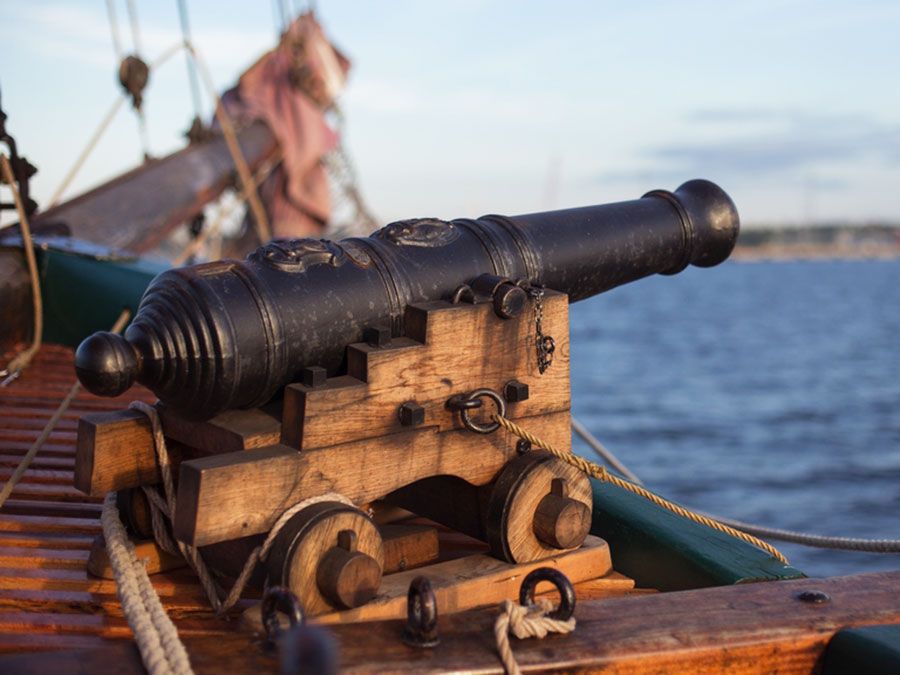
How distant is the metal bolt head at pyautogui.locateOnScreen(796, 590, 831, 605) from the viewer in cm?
225

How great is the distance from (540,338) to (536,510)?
38 centimetres

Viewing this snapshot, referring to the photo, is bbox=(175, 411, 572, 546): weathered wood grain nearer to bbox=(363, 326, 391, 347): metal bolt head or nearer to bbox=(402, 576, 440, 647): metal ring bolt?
bbox=(363, 326, 391, 347): metal bolt head

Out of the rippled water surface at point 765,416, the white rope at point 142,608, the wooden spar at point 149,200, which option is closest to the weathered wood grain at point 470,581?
the white rope at point 142,608

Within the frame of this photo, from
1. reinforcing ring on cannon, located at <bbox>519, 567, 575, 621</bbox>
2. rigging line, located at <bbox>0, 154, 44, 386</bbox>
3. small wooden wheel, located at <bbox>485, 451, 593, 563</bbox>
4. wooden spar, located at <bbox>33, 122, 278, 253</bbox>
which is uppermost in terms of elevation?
wooden spar, located at <bbox>33, 122, 278, 253</bbox>

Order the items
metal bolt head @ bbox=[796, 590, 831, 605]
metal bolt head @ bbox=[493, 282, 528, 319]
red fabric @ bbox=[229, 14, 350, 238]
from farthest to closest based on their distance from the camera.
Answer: red fabric @ bbox=[229, 14, 350, 238] < metal bolt head @ bbox=[493, 282, 528, 319] < metal bolt head @ bbox=[796, 590, 831, 605]

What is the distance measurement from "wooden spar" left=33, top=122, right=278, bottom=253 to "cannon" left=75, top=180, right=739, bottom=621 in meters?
4.10

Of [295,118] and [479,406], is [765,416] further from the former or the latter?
[479,406]

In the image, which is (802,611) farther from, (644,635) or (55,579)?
(55,579)

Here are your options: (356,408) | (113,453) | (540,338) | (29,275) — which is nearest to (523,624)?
(356,408)

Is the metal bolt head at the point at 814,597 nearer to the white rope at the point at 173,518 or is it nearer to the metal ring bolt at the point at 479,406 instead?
the metal ring bolt at the point at 479,406

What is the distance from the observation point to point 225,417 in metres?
2.49

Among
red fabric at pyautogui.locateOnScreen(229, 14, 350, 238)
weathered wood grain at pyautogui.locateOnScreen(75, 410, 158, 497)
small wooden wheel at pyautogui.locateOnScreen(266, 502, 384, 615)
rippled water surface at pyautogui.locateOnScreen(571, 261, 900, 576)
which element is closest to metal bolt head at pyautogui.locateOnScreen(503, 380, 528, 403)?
small wooden wheel at pyautogui.locateOnScreen(266, 502, 384, 615)

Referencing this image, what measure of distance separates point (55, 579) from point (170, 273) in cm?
71

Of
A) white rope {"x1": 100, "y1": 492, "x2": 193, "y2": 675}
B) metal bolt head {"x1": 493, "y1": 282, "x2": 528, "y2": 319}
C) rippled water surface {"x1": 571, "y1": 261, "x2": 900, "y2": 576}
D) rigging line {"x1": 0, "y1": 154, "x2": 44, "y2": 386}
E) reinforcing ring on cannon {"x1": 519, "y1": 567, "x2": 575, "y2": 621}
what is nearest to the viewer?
white rope {"x1": 100, "y1": 492, "x2": 193, "y2": 675}
